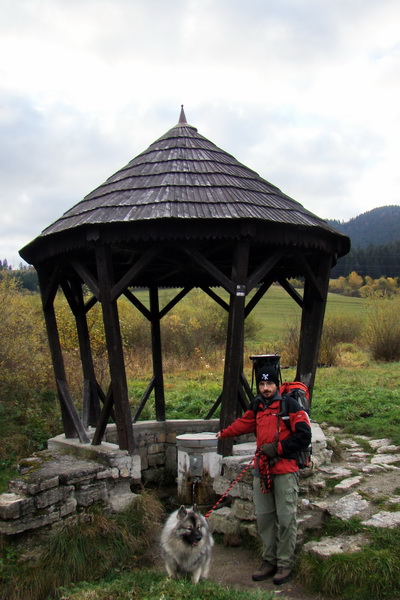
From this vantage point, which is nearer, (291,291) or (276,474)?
(276,474)

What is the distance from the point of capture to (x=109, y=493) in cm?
635

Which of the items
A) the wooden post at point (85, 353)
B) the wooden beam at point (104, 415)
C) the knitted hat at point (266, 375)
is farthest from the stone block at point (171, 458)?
the knitted hat at point (266, 375)

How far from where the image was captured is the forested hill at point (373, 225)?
132875 mm

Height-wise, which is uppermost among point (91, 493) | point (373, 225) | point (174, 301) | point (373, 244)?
point (373, 225)

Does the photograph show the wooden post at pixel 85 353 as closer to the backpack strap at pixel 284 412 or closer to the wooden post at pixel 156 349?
the wooden post at pixel 156 349

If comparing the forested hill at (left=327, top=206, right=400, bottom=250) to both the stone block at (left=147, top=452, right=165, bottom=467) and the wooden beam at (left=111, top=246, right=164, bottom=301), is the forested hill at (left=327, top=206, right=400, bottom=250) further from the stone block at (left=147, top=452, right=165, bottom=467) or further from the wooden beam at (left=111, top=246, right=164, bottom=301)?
the wooden beam at (left=111, top=246, right=164, bottom=301)

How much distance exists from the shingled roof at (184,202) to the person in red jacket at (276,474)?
215 cm

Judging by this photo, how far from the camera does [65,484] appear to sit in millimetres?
5875

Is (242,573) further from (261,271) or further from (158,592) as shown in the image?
(261,271)

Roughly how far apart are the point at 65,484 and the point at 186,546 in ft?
6.35

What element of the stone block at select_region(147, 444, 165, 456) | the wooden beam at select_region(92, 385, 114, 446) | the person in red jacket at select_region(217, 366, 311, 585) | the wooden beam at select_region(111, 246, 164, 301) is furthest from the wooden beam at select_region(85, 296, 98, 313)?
the person in red jacket at select_region(217, 366, 311, 585)

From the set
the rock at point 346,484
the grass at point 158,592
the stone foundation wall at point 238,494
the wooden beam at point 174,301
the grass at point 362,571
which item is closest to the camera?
the grass at point 158,592

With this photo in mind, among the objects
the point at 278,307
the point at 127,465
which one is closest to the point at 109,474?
the point at 127,465

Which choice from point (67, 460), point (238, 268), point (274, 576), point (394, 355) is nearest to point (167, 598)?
point (274, 576)
